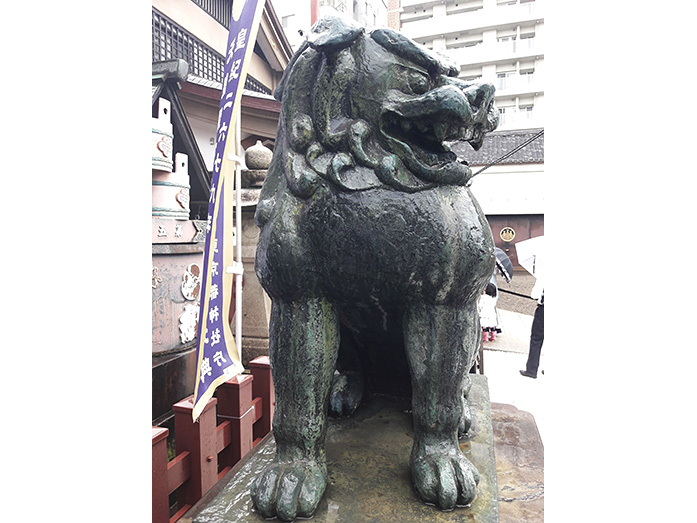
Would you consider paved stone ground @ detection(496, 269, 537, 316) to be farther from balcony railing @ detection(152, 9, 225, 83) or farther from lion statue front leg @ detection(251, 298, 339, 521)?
lion statue front leg @ detection(251, 298, 339, 521)

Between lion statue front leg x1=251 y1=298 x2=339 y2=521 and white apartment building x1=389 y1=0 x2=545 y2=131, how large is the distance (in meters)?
22.0

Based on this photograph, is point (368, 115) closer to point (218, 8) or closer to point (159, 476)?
point (159, 476)

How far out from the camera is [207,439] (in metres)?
1.90

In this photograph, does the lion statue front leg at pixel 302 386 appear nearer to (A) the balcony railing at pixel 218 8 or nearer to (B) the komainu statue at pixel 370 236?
(B) the komainu statue at pixel 370 236

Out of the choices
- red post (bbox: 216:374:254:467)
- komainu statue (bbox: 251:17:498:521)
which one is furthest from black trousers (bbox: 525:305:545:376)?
komainu statue (bbox: 251:17:498:521)

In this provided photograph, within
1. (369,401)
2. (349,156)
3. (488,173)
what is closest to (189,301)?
(369,401)

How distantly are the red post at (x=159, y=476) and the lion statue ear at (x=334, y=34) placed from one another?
139 centimetres

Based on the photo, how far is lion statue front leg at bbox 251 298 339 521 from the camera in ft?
3.75

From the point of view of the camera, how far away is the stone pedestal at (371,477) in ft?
3.63

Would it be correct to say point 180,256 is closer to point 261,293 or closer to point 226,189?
point 261,293

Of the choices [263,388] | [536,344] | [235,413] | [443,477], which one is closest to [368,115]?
[443,477]

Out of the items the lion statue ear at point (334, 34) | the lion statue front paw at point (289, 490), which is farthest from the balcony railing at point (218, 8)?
the lion statue front paw at point (289, 490)

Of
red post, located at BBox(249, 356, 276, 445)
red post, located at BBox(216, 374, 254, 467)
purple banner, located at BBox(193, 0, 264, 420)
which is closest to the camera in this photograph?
purple banner, located at BBox(193, 0, 264, 420)

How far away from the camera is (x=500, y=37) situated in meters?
22.5
